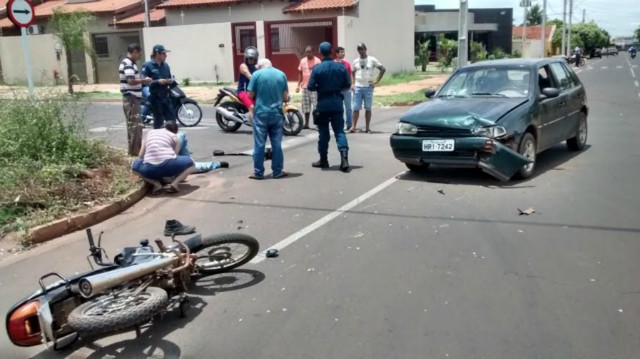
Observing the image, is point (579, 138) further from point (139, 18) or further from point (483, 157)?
point (139, 18)

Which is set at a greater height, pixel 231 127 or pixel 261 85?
pixel 261 85

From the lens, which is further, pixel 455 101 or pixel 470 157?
pixel 455 101

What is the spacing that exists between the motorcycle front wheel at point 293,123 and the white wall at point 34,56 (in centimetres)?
2250

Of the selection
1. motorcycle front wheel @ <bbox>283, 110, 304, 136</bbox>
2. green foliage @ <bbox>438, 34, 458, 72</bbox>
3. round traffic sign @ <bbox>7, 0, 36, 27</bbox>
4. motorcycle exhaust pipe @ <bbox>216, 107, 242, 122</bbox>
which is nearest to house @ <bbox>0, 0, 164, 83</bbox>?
green foliage @ <bbox>438, 34, 458, 72</bbox>

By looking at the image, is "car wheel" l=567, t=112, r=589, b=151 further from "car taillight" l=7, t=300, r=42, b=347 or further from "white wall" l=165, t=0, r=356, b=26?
"white wall" l=165, t=0, r=356, b=26

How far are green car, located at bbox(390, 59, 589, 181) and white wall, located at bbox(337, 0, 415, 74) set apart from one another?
1787cm

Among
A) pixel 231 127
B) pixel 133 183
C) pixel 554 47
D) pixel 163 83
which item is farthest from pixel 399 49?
pixel 554 47

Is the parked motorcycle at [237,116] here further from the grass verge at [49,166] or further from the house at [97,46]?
the house at [97,46]

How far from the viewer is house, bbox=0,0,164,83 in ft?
103

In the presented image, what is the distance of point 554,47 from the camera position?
7606cm

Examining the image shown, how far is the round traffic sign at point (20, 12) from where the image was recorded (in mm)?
8900

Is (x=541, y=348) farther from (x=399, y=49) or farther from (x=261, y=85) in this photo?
(x=399, y=49)

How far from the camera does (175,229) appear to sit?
5.51 m

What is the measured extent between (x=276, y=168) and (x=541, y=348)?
18.3ft
